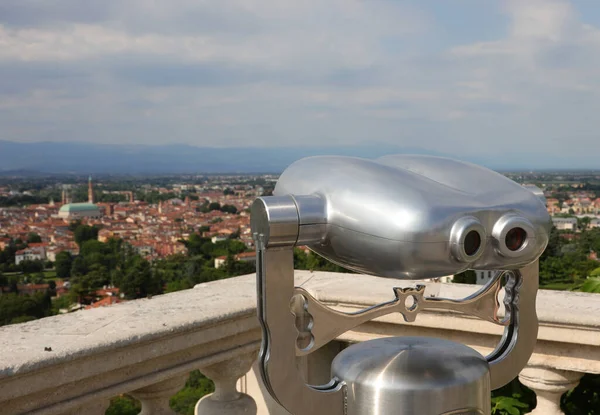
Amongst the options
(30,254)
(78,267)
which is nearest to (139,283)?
(78,267)

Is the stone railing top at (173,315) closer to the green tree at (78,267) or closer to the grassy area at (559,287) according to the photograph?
the grassy area at (559,287)

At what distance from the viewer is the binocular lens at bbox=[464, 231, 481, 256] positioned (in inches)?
25.8

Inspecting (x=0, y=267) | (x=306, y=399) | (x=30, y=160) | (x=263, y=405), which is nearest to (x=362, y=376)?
(x=306, y=399)

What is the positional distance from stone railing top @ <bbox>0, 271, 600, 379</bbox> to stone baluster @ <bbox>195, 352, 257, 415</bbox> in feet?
0.38

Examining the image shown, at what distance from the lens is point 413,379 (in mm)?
686

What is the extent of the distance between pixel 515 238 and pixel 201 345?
80 cm

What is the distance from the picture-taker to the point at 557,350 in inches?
56.0

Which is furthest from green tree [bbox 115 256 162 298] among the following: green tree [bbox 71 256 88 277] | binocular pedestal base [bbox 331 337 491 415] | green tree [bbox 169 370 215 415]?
binocular pedestal base [bbox 331 337 491 415]

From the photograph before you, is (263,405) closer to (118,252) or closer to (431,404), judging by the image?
(431,404)

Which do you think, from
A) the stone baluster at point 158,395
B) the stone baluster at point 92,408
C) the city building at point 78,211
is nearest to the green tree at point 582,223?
the city building at point 78,211

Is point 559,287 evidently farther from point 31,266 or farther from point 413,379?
point 31,266

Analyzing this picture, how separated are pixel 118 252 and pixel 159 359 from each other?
45.4m

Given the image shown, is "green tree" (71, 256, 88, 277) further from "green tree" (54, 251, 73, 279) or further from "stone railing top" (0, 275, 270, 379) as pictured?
"stone railing top" (0, 275, 270, 379)

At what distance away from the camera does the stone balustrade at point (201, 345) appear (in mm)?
1076
